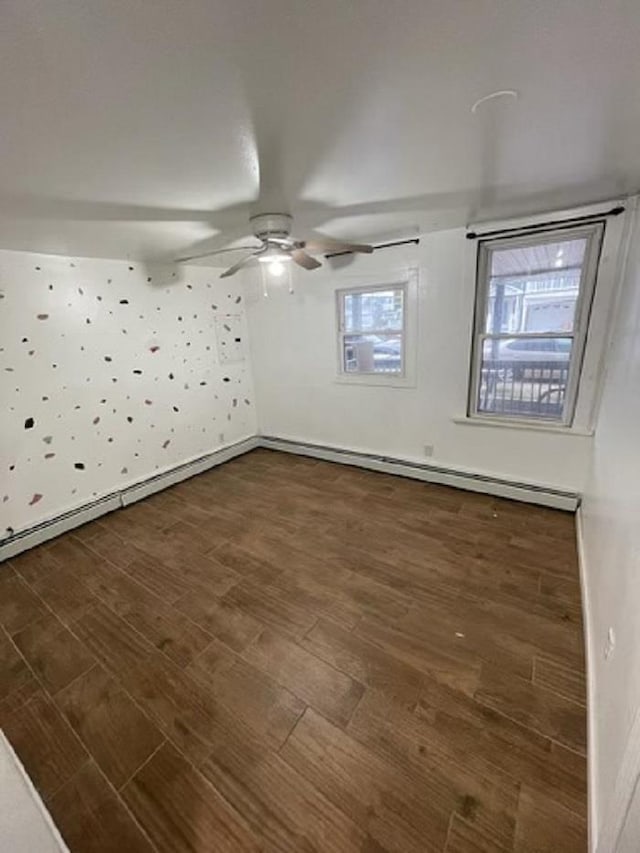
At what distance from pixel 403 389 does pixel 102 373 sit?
2.77 meters

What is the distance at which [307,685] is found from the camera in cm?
158

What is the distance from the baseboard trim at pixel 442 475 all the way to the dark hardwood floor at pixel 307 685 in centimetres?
17

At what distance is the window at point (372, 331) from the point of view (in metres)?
3.35

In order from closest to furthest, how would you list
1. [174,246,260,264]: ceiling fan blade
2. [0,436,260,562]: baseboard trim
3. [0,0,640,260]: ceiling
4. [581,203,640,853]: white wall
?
[0,0,640,260]: ceiling < [581,203,640,853]: white wall < [0,436,260,562]: baseboard trim < [174,246,260,264]: ceiling fan blade

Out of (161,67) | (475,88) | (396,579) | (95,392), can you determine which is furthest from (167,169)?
(396,579)

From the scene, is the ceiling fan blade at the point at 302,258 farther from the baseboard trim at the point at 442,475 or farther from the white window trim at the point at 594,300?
the baseboard trim at the point at 442,475

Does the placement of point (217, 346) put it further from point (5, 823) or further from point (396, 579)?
point (5, 823)

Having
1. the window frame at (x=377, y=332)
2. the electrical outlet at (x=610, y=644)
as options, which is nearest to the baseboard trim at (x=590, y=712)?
the electrical outlet at (x=610, y=644)

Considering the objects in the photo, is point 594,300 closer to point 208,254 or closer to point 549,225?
point 549,225

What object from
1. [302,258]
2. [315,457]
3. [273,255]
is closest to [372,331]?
[302,258]

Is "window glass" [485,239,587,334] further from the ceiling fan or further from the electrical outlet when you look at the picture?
the electrical outlet

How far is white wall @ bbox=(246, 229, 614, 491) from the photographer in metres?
2.89

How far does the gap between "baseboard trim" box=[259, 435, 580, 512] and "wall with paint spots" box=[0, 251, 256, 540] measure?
1.19 m

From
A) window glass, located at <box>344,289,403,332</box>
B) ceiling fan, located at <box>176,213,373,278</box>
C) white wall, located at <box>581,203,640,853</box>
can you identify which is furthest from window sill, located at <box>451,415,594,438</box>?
ceiling fan, located at <box>176,213,373,278</box>
